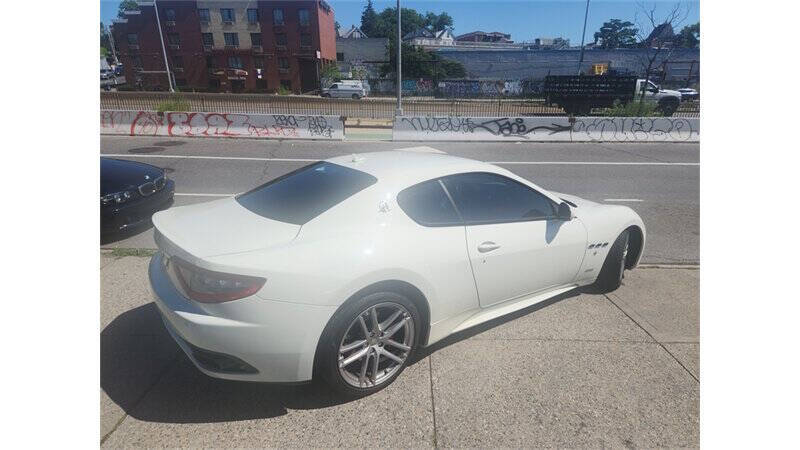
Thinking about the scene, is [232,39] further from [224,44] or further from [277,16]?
[277,16]

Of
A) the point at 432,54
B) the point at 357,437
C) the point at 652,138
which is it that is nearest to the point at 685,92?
the point at 652,138

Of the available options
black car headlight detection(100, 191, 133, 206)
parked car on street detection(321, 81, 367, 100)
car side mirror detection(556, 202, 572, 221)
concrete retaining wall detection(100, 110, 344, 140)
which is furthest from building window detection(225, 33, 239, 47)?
car side mirror detection(556, 202, 572, 221)

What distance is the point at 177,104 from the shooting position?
15617 millimetres

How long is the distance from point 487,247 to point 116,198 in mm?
4377

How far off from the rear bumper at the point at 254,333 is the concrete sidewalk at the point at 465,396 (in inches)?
13.5

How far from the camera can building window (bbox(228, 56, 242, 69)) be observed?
50.0 m

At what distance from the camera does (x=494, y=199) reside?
10.4 ft

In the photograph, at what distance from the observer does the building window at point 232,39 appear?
49875 mm

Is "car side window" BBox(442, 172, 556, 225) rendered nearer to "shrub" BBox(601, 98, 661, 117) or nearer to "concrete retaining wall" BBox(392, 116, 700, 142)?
"concrete retaining wall" BBox(392, 116, 700, 142)

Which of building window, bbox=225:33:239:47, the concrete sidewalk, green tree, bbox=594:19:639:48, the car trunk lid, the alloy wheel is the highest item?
green tree, bbox=594:19:639:48

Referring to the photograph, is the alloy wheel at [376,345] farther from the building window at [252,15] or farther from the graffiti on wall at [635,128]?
the building window at [252,15]

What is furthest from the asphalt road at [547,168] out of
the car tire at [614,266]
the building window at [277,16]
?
the building window at [277,16]

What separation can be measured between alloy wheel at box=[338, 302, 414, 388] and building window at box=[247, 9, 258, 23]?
5591cm

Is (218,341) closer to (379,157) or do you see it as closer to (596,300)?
(379,157)
